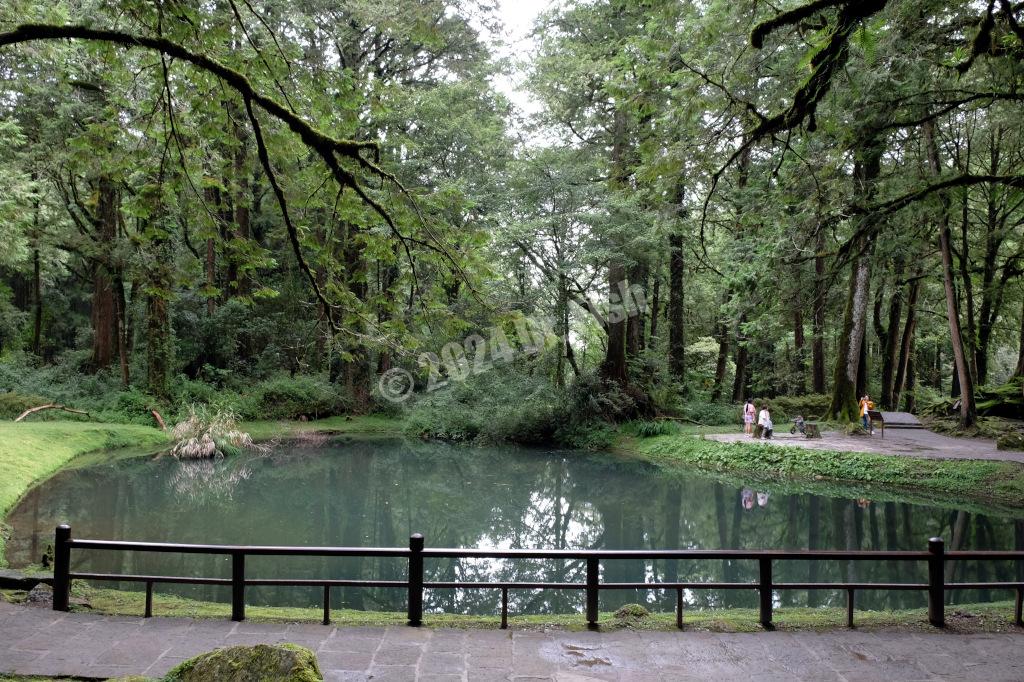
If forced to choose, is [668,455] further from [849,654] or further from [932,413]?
[849,654]

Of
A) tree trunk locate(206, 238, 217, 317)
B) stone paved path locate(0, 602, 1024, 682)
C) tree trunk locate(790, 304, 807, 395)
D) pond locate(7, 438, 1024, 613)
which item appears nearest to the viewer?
stone paved path locate(0, 602, 1024, 682)

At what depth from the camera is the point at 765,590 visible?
20.6ft

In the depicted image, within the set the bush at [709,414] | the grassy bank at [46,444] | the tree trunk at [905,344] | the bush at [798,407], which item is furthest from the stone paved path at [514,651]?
the tree trunk at [905,344]

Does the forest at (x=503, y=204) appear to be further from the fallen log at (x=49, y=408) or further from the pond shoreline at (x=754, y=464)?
the pond shoreline at (x=754, y=464)

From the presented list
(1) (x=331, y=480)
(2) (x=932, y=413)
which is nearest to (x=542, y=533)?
(1) (x=331, y=480)

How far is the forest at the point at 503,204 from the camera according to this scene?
20.1 ft

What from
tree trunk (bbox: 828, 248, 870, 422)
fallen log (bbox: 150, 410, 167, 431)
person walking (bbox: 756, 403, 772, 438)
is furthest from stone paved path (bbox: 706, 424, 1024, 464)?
fallen log (bbox: 150, 410, 167, 431)

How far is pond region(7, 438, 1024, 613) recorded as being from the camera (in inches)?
389

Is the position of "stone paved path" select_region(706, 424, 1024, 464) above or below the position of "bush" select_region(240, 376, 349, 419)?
below

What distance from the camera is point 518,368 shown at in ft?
87.9

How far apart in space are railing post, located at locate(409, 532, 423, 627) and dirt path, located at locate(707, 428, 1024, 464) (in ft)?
46.3

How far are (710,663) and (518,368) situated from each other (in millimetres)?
21394

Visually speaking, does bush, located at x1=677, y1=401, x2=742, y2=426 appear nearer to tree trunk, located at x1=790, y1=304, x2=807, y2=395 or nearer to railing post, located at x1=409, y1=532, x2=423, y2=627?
tree trunk, located at x1=790, y1=304, x2=807, y2=395

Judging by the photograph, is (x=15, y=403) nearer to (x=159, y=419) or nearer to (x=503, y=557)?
(x=159, y=419)
